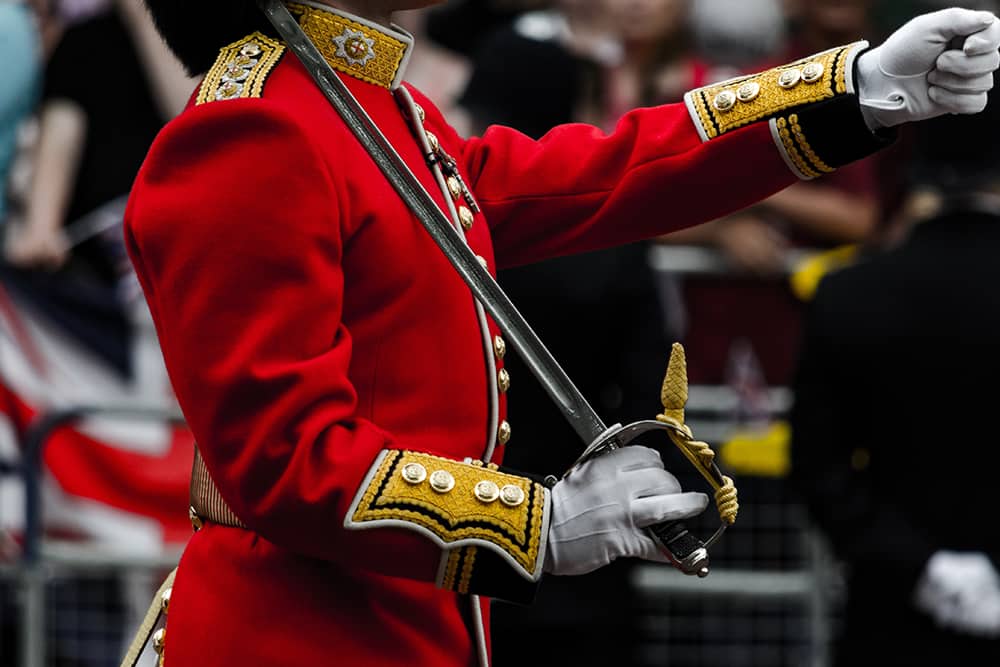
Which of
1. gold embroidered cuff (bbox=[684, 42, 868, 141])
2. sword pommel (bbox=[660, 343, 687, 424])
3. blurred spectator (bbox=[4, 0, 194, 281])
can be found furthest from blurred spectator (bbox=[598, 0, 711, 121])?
sword pommel (bbox=[660, 343, 687, 424])

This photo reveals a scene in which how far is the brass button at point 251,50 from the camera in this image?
254cm

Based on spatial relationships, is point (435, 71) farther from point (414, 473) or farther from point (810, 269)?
point (414, 473)

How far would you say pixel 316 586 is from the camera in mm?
2518

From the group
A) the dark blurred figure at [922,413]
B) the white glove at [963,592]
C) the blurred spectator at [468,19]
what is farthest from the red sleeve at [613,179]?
the blurred spectator at [468,19]

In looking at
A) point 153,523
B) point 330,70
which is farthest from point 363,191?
point 153,523

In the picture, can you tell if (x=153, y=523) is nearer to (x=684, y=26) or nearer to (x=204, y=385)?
(x=684, y=26)

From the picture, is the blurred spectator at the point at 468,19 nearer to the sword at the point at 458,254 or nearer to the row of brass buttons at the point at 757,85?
the row of brass buttons at the point at 757,85

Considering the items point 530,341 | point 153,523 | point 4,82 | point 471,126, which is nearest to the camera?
point 530,341

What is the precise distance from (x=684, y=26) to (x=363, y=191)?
4033 mm

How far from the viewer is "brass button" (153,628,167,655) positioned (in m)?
2.70

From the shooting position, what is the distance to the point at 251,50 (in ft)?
8.38

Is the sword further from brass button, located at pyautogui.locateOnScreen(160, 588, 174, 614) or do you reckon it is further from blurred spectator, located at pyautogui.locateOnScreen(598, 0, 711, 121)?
blurred spectator, located at pyautogui.locateOnScreen(598, 0, 711, 121)

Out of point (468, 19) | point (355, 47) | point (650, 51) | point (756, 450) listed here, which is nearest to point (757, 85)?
point (355, 47)

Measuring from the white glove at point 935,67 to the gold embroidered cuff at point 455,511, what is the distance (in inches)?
27.7
